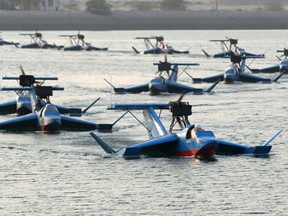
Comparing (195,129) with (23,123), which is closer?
(195,129)

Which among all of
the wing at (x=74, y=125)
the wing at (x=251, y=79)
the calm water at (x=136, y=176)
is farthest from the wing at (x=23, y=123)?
the wing at (x=251, y=79)

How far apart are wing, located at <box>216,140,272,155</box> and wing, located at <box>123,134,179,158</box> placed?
3.72 metres

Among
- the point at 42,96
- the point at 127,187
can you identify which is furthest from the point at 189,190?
the point at 42,96

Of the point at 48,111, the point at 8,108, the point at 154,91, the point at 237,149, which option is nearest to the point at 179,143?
the point at 237,149

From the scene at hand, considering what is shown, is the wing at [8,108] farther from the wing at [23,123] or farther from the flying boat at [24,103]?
the wing at [23,123]

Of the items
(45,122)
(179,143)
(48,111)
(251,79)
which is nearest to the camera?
(179,143)

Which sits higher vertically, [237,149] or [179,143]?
[179,143]

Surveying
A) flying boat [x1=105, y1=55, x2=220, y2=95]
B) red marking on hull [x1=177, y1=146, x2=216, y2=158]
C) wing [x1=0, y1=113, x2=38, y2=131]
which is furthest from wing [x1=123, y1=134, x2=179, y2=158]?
flying boat [x1=105, y1=55, x2=220, y2=95]

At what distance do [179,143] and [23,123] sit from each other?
19.1 metres

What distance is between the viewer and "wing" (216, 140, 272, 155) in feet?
242

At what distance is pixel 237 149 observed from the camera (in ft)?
243

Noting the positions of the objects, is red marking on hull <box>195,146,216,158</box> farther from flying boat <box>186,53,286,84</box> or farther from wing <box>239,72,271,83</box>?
wing <box>239,72,271,83</box>

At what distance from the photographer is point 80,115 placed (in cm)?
9912

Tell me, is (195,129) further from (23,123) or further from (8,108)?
(8,108)
